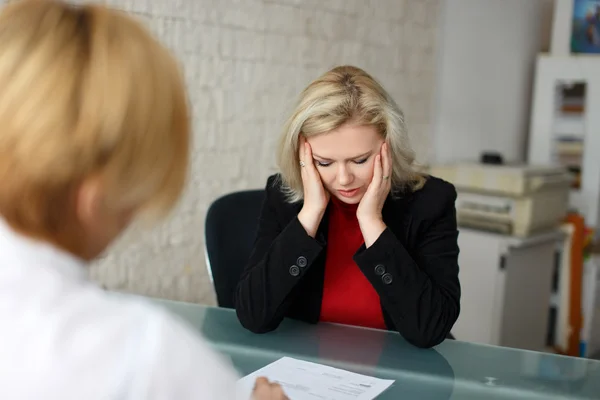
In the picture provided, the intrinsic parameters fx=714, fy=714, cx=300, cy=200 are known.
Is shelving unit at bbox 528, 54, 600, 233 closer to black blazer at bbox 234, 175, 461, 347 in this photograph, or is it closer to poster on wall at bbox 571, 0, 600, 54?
poster on wall at bbox 571, 0, 600, 54

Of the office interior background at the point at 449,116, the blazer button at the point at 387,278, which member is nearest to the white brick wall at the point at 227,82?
the office interior background at the point at 449,116

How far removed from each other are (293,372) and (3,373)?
0.76 m

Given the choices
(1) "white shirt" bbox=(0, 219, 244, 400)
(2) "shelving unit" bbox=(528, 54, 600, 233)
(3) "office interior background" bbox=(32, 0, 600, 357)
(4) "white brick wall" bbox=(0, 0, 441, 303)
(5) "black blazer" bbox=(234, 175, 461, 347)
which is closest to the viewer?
(1) "white shirt" bbox=(0, 219, 244, 400)

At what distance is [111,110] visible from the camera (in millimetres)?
626

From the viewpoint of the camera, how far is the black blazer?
1.52 m

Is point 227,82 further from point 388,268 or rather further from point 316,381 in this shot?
point 316,381

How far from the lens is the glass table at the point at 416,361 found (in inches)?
50.9

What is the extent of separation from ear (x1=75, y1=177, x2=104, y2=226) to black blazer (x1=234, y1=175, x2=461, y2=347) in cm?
90

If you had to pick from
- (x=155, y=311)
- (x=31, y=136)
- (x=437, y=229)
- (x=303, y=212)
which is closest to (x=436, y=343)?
(x=437, y=229)

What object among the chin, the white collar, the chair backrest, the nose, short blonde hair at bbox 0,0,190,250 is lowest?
the chair backrest

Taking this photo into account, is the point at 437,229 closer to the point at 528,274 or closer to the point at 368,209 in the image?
the point at 368,209

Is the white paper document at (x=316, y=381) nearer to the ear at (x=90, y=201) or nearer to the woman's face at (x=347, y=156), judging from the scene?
the woman's face at (x=347, y=156)

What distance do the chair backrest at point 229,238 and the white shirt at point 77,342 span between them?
1.26 meters

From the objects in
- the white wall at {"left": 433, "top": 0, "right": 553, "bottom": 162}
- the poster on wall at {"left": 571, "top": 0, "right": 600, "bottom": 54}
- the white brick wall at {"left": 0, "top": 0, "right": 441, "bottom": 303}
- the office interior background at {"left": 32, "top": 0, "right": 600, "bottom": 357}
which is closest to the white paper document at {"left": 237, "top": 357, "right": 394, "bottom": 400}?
the office interior background at {"left": 32, "top": 0, "right": 600, "bottom": 357}
